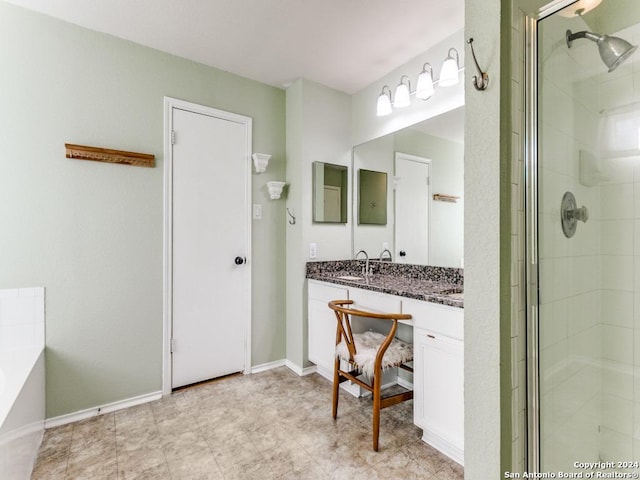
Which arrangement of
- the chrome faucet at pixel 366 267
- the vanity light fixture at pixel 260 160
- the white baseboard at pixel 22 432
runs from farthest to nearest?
1. the chrome faucet at pixel 366 267
2. the vanity light fixture at pixel 260 160
3. the white baseboard at pixel 22 432

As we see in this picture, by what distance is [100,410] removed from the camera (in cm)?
208

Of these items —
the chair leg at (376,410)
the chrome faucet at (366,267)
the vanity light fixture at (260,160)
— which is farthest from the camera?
the chrome faucet at (366,267)

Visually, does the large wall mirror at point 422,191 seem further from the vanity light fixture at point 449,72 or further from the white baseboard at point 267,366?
the white baseboard at point 267,366

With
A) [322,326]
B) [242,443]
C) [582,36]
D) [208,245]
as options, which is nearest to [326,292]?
[322,326]

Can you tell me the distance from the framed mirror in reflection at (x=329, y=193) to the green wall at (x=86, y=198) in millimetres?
1040

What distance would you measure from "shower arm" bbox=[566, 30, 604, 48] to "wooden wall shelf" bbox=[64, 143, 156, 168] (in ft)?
7.52

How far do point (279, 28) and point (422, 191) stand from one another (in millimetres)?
1440

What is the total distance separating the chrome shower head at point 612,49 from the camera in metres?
1.25

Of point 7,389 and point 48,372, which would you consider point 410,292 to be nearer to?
point 7,389

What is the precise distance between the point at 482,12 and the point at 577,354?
128 cm

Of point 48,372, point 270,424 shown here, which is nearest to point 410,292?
point 270,424

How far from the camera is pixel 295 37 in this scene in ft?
7.01

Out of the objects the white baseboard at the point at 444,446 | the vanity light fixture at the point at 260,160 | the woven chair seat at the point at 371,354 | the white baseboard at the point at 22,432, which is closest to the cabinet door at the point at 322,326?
the woven chair seat at the point at 371,354

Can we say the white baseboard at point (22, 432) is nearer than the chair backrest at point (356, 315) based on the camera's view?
Yes
